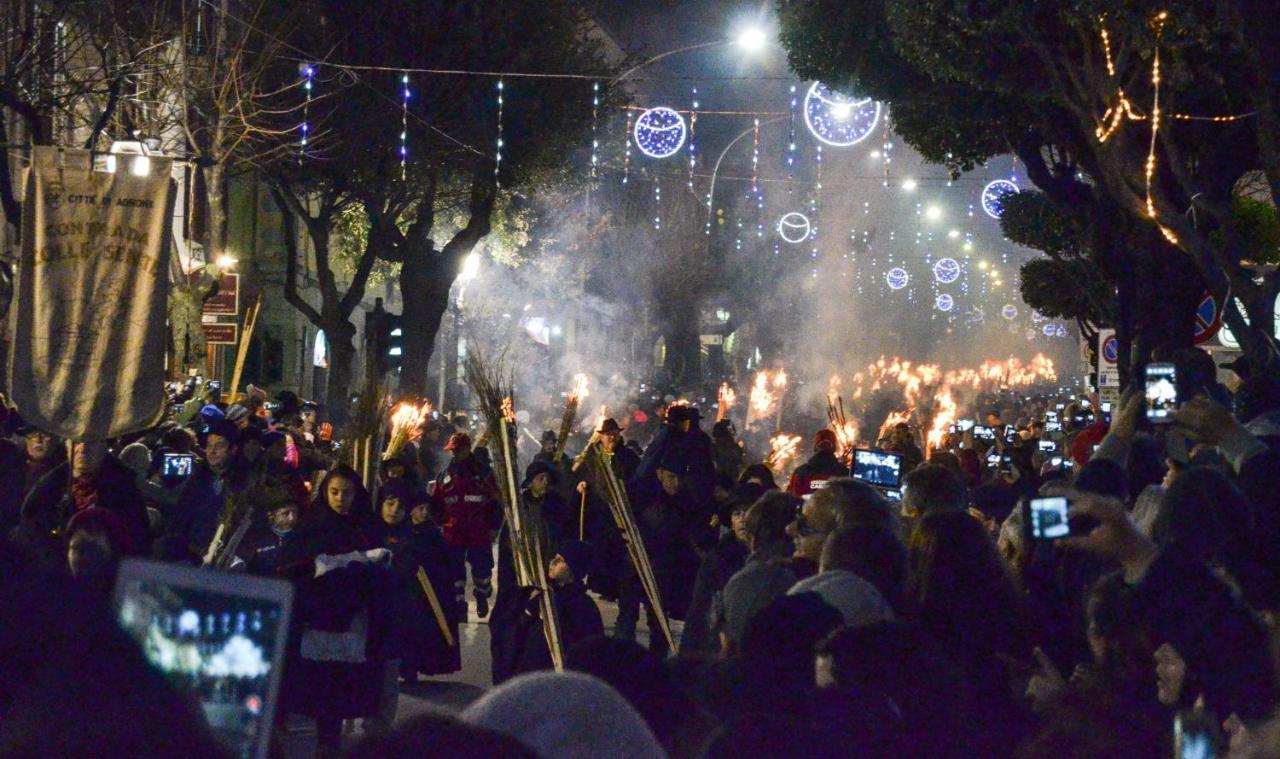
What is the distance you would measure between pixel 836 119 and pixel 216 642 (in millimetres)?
17205

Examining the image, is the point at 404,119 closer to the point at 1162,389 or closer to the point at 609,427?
Result: the point at 609,427

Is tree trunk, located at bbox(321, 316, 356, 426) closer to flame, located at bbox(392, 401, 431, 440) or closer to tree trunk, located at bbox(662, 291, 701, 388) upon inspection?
flame, located at bbox(392, 401, 431, 440)

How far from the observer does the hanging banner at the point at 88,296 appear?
353 inches

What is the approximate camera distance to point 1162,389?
719 cm

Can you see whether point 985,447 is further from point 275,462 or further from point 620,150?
point 620,150

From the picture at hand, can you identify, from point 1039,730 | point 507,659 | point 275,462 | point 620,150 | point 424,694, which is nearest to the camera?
point 1039,730

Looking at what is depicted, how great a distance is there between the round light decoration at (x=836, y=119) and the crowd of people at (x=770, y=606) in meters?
7.46

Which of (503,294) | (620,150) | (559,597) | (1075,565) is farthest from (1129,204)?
(503,294)

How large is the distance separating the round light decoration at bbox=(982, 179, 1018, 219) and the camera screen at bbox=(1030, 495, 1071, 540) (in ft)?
77.0

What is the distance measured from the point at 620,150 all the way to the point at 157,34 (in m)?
22.5

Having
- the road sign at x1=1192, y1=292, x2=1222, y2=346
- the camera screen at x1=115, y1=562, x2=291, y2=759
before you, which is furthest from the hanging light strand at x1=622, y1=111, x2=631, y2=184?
the camera screen at x1=115, y1=562, x2=291, y2=759

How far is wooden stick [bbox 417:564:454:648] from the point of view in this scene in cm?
1075

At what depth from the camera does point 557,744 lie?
7.38 feet

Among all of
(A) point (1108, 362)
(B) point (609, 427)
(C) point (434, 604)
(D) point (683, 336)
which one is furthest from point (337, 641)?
(D) point (683, 336)
